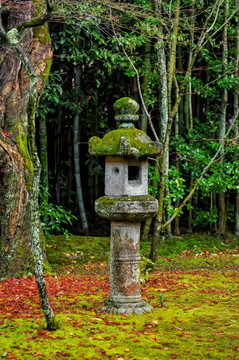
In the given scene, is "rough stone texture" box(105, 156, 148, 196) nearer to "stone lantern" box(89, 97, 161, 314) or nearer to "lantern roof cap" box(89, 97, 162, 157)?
"stone lantern" box(89, 97, 161, 314)

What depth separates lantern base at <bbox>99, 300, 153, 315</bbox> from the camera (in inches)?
214

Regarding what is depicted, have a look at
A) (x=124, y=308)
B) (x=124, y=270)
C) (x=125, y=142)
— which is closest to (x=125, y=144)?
(x=125, y=142)

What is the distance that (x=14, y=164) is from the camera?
7.49 m

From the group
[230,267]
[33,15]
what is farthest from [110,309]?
[33,15]

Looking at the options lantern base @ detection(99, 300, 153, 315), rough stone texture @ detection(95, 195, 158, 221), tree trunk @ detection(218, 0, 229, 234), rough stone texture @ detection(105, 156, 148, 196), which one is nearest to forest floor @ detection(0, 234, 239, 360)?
lantern base @ detection(99, 300, 153, 315)

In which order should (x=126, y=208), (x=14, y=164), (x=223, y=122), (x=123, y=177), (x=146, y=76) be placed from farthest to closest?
1. (x=223, y=122)
2. (x=146, y=76)
3. (x=14, y=164)
4. (x=123, y=177)
5. (x=126, y=208)

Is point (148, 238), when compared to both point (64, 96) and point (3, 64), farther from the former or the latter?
point (3, 64)

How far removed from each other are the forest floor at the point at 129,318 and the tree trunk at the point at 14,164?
1.36ft

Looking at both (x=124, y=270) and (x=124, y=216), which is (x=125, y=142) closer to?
(x=124, y=216)

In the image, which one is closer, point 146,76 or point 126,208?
point 126,208

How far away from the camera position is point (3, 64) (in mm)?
7930

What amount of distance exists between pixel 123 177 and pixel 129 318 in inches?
56.8

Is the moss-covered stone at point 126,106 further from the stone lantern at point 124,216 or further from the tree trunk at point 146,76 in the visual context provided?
the tree trunk at point 146,76

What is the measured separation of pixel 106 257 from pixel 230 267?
7.75ft
